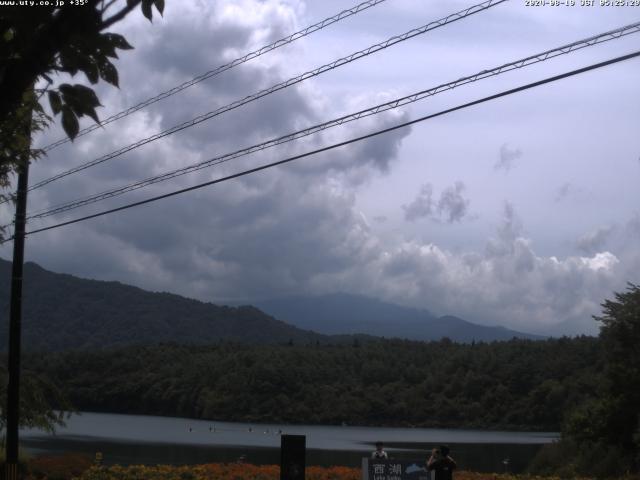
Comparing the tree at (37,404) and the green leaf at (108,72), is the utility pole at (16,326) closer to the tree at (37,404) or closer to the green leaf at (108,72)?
the tree at (37,404)

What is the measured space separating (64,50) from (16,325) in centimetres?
1630

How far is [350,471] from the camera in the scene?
22.4m

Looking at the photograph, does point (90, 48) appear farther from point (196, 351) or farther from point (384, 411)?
point (196, 351)

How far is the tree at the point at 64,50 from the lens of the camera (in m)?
4.59

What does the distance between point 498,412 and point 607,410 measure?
66.5m

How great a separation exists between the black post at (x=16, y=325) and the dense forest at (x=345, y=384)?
2814 inches

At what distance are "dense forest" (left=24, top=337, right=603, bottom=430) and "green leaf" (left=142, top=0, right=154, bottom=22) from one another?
8395 cm

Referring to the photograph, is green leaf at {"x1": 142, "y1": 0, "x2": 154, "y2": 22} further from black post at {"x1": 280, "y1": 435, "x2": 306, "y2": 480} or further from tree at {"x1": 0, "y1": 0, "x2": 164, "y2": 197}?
black post at {"x1": 280, "y1": 435, "x2": 306, "y2": 480}

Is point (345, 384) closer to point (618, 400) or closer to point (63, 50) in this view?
point (618, 400)

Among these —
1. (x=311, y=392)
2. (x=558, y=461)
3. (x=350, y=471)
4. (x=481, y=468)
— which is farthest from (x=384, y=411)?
(x=350, y=471)

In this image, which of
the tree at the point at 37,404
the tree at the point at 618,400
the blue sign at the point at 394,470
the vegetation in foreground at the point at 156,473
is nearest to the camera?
the blue sign at the point at 394,470

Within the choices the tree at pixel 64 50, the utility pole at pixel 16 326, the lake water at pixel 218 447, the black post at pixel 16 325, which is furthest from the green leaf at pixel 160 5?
the lake water at pixel 218 447

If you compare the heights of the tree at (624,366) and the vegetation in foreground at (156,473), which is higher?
the tree at (624,366)

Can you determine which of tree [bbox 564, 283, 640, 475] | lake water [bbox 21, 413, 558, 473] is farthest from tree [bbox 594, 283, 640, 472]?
lake water [bbox 21, 413, 558, 473]
